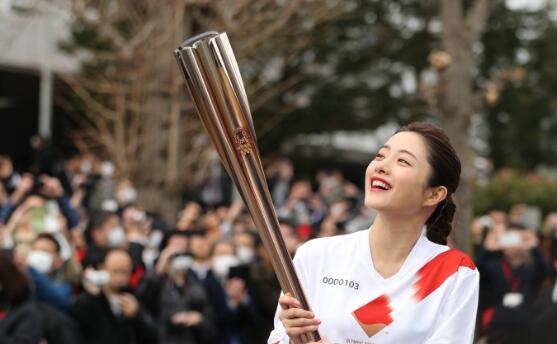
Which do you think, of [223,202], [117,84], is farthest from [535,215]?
[117,84]

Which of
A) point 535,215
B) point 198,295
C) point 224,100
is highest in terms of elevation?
point 224,100

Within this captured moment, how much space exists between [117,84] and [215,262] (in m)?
5.95

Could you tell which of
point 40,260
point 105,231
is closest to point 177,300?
point 40,260

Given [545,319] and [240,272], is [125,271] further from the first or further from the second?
[545,319]

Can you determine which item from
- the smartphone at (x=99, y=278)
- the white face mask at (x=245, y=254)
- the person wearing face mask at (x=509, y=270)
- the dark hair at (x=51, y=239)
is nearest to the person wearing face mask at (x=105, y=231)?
the white face mask at (x=245, y=254)

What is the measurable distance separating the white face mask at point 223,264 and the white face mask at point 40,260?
179 centimetres

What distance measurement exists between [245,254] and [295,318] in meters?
6.13

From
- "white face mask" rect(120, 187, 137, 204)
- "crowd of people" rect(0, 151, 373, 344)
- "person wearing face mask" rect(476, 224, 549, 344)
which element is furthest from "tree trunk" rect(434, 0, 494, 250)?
"white face mask" rect(120, 187, 137, 204)

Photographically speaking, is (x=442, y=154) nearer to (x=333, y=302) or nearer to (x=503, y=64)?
(x=333, y=302)

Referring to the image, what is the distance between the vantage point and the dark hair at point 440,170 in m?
3.05

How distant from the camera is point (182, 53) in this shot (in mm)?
2686

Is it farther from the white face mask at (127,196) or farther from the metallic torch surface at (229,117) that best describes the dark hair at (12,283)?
the white face mask at (127,196)

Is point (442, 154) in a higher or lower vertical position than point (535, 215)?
higher

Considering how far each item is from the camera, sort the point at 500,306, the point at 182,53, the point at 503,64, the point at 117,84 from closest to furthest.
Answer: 1. the point at 182,53
2. the point at 500,306
3. the point at 117,84
4. the point at 503,64
